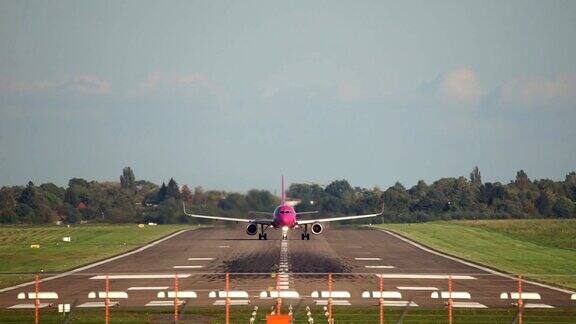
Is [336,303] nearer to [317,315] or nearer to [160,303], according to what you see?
[317,315]

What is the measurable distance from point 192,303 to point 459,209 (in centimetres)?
13646

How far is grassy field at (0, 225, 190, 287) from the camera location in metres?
69.2

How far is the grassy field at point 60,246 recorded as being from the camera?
227 ft

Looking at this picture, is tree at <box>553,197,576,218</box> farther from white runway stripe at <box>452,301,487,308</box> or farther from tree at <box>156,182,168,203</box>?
white runway stripe at <box>452,301,487,308</box>

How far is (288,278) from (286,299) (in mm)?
11506

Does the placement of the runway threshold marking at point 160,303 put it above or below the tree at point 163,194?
below

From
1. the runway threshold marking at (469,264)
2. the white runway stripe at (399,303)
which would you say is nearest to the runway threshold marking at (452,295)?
the white runway stripe at (399,303)

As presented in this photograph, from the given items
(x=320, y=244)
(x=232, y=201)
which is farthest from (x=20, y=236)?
(x=320, y=244)

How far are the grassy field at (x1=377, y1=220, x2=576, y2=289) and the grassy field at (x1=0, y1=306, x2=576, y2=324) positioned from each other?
15.1 metres

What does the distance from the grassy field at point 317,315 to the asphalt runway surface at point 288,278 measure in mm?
1468

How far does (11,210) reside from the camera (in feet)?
500

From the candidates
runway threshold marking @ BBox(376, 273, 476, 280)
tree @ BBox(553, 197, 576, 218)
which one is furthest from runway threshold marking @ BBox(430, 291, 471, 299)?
tree @ BBox(553, 197, 576, 218)

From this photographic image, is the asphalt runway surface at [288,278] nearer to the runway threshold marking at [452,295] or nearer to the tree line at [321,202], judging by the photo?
the runway threshold marking at [452,295]

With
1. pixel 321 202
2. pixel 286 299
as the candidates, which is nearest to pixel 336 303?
pixel 286 299
